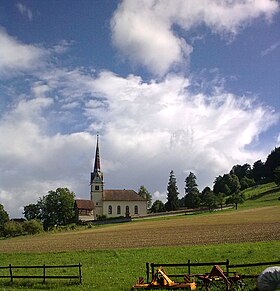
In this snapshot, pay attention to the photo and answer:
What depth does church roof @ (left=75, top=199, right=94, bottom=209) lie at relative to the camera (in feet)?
468

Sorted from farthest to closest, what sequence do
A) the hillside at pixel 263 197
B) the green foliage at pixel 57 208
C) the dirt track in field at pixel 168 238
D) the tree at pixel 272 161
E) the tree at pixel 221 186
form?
1. the tree at pixel 272 161
2. the tree at pixel 221 186
3. the green foliage at pixel 57 208
4. the hillside at pixel 263 197
5. the dirt track in field at pixel 168 238

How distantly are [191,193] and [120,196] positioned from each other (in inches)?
1001

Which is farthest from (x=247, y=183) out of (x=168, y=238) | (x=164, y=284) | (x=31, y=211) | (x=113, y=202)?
(x=164, y=284)

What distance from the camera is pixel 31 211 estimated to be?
14312 cm

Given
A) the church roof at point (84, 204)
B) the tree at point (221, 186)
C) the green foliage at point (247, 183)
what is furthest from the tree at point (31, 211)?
the green foliage at point (247, 183)

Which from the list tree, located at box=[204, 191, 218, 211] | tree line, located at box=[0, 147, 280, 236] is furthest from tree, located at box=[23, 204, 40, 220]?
tree, located at box=[204, 191, 218, 211]

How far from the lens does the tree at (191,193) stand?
469ft

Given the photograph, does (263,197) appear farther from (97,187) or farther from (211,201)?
(97,187)

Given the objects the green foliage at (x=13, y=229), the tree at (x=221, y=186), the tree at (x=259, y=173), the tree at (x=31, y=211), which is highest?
the tree at (x=259, y=173)

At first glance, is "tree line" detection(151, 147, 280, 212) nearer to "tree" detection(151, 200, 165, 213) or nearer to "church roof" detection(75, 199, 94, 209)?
"tree" detection(151, 200, 165, 213)

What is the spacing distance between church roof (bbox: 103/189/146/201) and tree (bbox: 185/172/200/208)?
53.5ft

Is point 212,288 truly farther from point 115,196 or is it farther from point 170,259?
point 115,196

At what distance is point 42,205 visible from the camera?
139 m

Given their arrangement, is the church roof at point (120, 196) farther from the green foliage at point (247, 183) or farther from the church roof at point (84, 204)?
the green foliage at point (247, 183)
